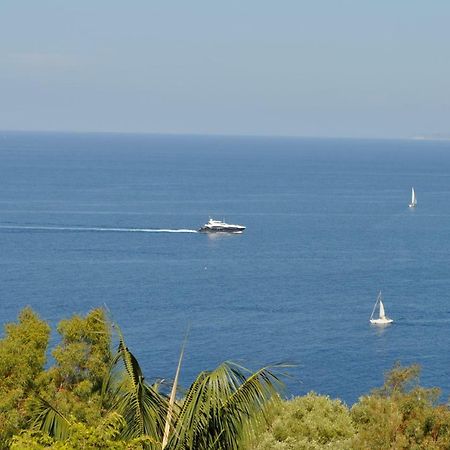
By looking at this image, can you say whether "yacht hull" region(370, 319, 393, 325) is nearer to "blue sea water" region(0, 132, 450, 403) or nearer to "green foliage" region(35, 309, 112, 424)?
"blue sea water" region(0, 132, 450, 403)

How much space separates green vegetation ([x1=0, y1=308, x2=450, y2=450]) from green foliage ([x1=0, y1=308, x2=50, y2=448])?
2 centimetres

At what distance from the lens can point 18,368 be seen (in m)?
17.7

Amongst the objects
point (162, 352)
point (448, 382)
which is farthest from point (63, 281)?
point (448, 382)

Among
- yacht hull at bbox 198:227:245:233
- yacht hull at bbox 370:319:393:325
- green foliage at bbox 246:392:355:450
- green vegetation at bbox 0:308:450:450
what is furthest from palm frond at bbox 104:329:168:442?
yacht hull at bbox 198:227:245:233

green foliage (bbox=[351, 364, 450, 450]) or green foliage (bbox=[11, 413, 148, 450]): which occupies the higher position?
green foliage (bbox=[11, 413, 148, 450])

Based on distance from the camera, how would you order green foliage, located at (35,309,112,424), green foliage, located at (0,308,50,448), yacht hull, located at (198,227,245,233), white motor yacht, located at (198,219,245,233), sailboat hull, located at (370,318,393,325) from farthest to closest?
1. yacht hull, located at (198,227,245,233)
2. white motor yacht, located at (198,219,245,233)
3. sailboat hull, located at (370,318,393,325)
4. green foliage, located at (35,309,112,424)
5. green foliage, located at (0,308,50,448)

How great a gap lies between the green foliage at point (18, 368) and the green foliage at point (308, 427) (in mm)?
7360

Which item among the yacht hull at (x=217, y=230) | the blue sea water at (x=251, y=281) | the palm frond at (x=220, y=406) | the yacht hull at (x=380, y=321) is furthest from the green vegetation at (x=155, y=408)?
the yacht hull at (x=217, y=230)

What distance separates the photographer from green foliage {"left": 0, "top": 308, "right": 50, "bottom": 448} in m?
16.1

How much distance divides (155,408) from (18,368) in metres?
6.94

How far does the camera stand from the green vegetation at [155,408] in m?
11.0

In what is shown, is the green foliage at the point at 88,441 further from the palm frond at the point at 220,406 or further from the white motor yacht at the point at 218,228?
the white motor yacht at the point at 218,228

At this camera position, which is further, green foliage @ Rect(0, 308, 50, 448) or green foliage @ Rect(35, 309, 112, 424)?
green foliage @ Rect(35, 309, 112, 424)

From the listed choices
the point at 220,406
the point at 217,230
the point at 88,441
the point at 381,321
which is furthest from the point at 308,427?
the point at 217,230
